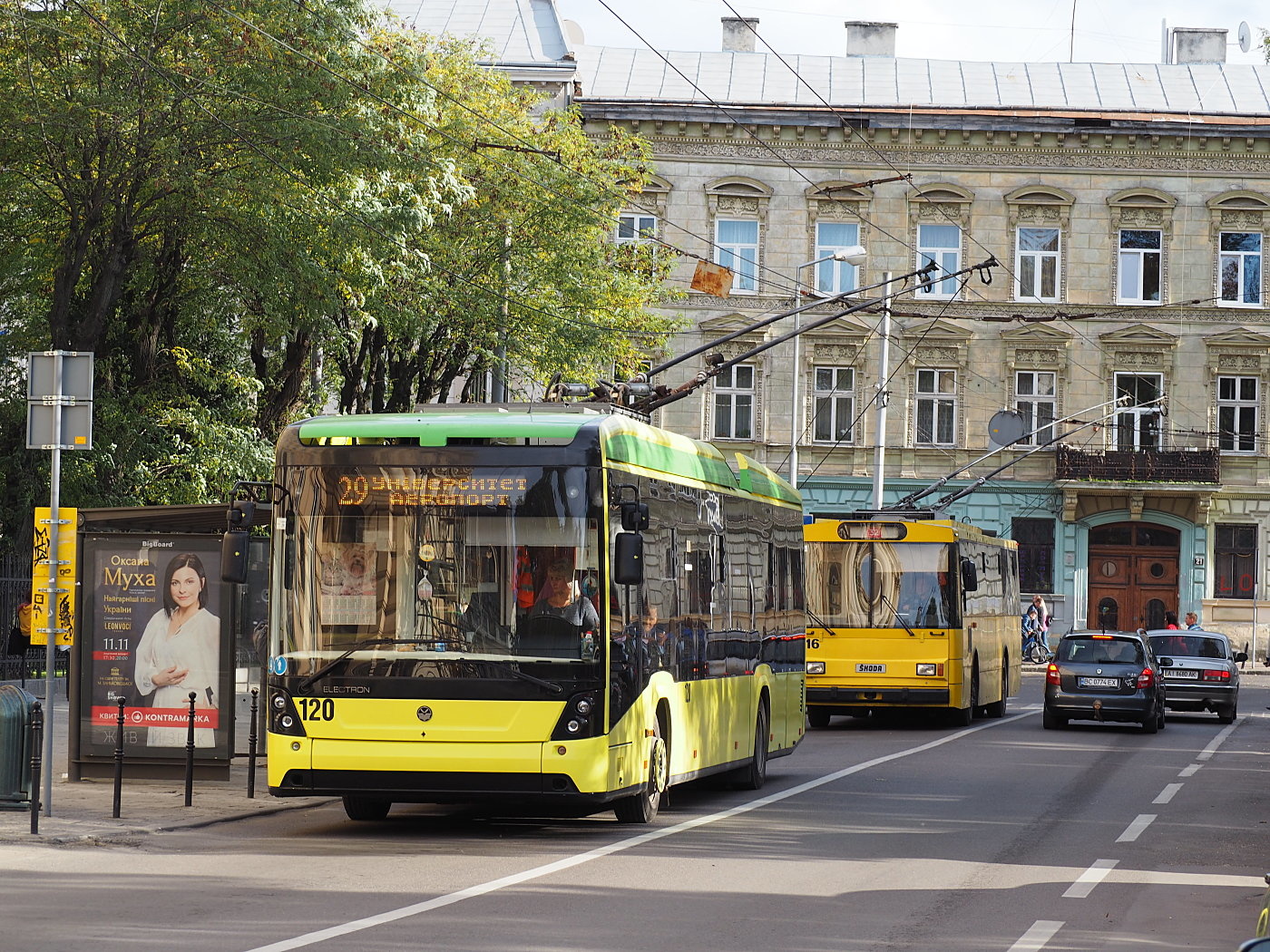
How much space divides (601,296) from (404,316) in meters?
7.80

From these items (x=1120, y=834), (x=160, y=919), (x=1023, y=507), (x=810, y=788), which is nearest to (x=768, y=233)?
(x=1023, y=507)

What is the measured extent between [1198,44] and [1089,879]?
172 ft

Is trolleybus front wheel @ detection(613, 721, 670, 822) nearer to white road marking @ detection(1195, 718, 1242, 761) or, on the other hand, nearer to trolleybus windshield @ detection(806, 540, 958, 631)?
white road marking @ detection(1195, 718, 1242, 761)

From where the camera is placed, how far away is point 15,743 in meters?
13.9

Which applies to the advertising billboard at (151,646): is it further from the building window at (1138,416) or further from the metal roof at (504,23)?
the building window at (1138,416)

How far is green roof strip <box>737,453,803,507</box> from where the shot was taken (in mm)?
17844

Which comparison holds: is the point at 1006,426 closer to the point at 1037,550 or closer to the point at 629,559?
the point at 1037,550

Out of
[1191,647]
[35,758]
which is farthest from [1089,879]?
[1191,647]

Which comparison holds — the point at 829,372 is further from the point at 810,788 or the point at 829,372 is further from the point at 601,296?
the point at 810,788

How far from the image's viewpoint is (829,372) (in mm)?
52688

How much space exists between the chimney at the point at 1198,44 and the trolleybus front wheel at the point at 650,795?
50011 millimetres

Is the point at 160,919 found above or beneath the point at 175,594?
beneath

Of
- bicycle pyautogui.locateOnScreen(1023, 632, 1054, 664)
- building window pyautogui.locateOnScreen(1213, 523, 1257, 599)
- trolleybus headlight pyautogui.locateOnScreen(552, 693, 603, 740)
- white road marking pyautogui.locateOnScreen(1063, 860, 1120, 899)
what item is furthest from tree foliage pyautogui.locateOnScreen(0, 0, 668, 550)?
building window pyautogui.locateOnScreen(1213, 523, 1257, 599)

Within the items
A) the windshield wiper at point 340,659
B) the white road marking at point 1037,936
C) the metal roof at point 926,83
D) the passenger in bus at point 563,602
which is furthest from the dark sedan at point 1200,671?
the metal roof at point 926,83
